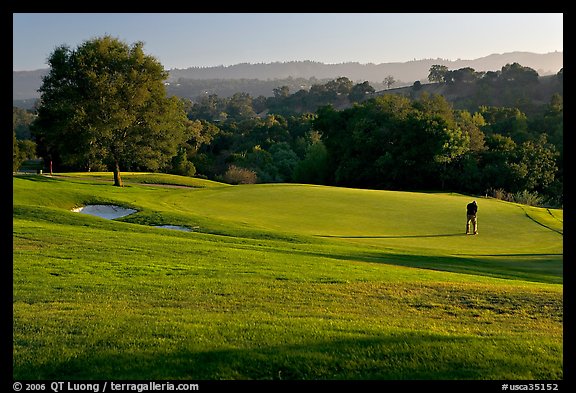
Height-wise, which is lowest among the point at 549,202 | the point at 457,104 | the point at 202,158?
the point at 549,202

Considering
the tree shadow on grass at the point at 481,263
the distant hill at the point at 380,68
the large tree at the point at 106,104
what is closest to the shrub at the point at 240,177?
the distant hill at the point at 380,68

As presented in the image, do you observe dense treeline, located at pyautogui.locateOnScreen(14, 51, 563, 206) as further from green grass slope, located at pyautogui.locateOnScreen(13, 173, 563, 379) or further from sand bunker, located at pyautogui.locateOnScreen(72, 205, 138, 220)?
green grass slope, located at pyautogui.locateOnScreen(13, 173, 563, 379)

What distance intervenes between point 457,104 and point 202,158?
58.0 meters

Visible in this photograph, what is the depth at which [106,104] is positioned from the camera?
38219 millimetres

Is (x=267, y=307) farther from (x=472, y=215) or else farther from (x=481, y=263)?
(x=472, y=215)

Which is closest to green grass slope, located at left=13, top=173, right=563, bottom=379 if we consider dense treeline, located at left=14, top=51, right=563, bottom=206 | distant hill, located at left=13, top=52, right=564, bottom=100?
distant hill, located at left=13, top=52, right=564, bottom=100

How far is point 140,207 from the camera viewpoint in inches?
956

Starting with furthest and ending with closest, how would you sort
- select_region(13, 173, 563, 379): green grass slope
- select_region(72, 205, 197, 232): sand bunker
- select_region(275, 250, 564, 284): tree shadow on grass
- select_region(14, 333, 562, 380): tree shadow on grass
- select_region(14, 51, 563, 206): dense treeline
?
select_region(14, 51, 563, 206): dense treeline, select_region(72, 205, 197, 232): sand bunker, select_region(275, 250, 564, 284): tree shadow on grass, select_region(13, 173, 563, 379): green grass slope, select_region(14, 333, 562, 380): tree shadow on grass

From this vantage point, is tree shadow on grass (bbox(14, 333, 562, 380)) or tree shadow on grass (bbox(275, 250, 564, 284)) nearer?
tree shadow on grass (bbox(14, 333, 562, 380))

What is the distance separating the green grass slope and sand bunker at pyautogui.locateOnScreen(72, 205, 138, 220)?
12.8 ft

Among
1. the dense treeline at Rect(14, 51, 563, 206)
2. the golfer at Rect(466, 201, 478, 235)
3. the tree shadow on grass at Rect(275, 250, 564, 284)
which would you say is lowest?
the tree shadow on grass at Rect(275, 250, 564, 284)

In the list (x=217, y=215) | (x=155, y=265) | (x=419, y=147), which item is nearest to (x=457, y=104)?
(x=419, y=147)

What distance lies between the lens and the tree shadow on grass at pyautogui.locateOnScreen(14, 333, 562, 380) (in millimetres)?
5750
